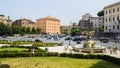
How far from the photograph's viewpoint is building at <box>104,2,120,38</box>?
79.6 m

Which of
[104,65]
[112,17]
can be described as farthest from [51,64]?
[112,17]

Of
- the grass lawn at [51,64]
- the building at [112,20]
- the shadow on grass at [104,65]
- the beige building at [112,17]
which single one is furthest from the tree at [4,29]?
the shadow on grass at [104,65]

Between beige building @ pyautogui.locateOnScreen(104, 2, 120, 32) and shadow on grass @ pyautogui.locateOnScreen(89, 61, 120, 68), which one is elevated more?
beige building @ pyautogui.locateOnScreen(104, 2, 120, 32)

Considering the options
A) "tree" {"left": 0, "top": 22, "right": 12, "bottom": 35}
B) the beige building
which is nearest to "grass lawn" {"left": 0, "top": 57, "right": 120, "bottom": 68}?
the beige building

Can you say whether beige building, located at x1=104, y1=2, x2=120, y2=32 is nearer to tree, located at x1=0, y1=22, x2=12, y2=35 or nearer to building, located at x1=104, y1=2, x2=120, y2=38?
building, located at x1=104, y1=2, x2=120, y2=38

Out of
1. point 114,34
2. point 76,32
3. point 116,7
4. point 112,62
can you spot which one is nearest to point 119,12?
point 116,7

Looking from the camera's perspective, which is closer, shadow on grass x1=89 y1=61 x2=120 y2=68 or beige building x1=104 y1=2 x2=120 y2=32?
shadow on grass x1=89 y1=61 x2=120 y2=68

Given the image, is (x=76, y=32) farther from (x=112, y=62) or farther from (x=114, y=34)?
(x=112, y=62)

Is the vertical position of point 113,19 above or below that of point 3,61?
above

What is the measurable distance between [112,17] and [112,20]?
3.21ft

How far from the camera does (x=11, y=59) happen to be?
2956cm

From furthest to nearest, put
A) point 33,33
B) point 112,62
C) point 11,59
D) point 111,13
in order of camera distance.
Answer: point 33,33 < point 111,13 < point 11,59 < point 112,62

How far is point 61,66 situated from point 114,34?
197 feet

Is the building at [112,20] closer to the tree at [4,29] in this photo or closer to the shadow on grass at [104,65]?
the shadow on grass at [104,65]
